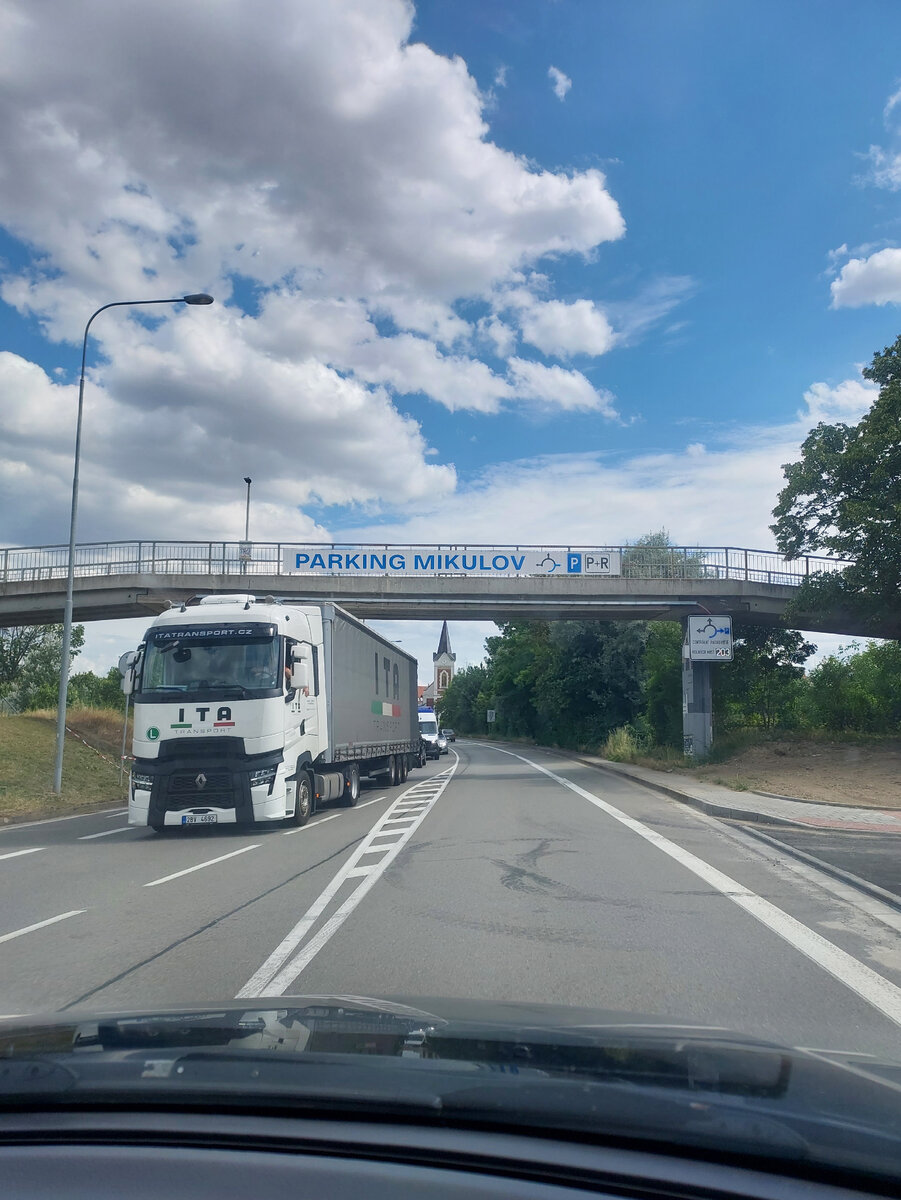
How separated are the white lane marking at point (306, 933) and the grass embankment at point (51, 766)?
421 inches

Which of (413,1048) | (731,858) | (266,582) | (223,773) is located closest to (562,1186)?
(413,1048)

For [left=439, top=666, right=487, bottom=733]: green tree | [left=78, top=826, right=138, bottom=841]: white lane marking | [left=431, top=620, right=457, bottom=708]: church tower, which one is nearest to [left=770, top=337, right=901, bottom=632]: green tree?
[left=78, top=826, right=138, bottom=841]: white lane marking

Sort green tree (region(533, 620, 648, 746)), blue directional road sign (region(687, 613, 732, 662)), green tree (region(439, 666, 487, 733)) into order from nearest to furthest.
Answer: blue directional road sign (region(687, 613, 732, 662)) → green tree (region(533, 620, 648, 746)) → green tree (region(439, 666, 487, 733))

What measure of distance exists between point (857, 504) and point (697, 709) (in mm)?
9721

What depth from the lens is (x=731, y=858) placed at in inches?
481

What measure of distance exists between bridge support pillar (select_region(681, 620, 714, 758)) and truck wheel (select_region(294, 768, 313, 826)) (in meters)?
16.8

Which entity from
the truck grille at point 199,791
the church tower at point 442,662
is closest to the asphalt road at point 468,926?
the truck grille at point 199,791

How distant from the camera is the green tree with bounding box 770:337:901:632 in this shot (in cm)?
2342

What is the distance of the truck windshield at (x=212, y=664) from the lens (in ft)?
51.4

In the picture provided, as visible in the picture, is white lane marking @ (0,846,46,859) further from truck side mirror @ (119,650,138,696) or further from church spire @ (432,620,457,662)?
church spire @ (432,620,457,662)

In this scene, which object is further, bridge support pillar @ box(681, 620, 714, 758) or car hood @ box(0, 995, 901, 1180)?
bridge support pillar @ box(681, 620, 714, 758)

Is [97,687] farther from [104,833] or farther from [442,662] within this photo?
[442,662]

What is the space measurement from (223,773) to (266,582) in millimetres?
14778

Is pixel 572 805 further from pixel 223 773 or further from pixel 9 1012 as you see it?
pixel 9 1012
